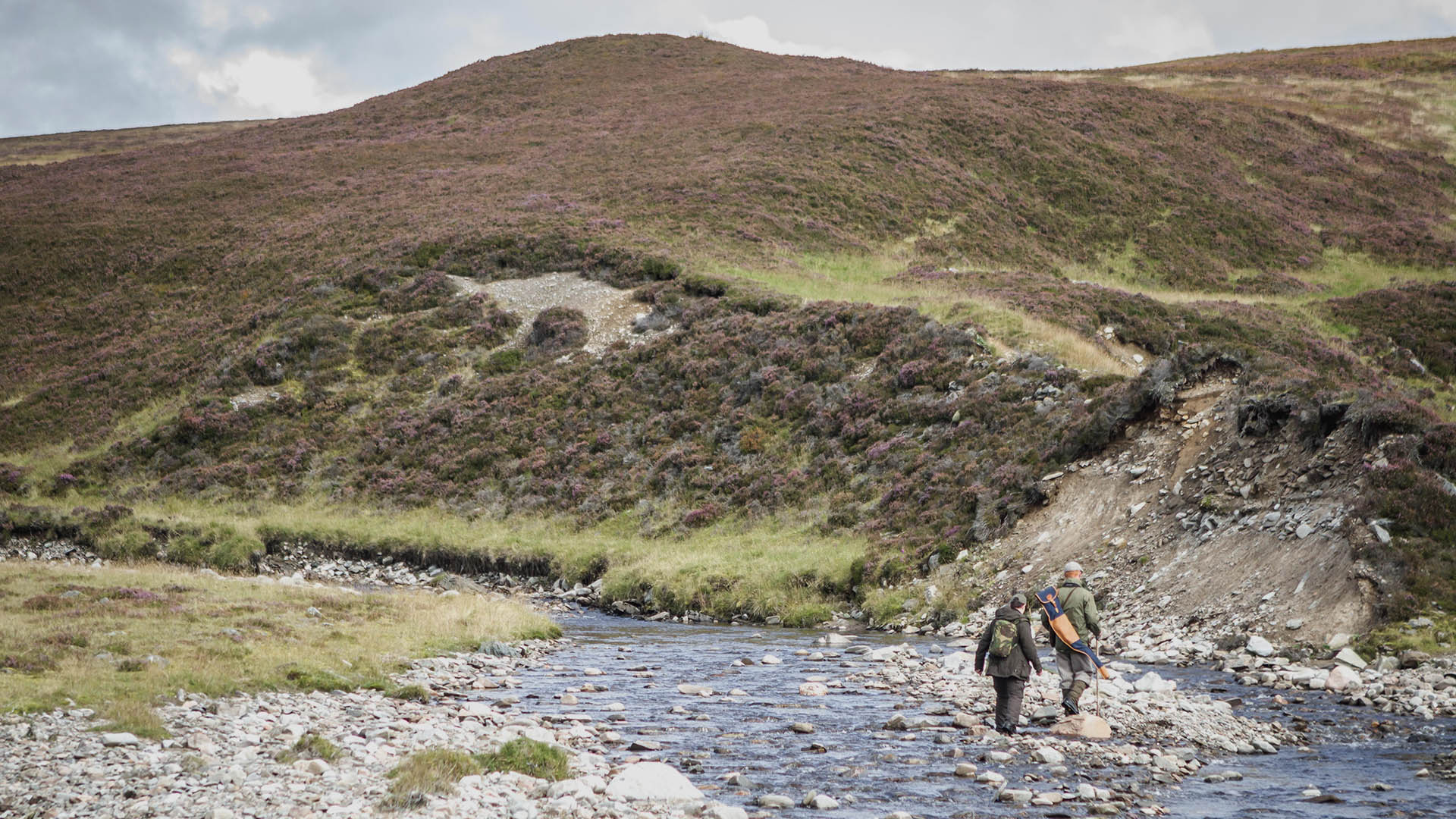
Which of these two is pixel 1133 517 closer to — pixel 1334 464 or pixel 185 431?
pixel 1334 464

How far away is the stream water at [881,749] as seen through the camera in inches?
438

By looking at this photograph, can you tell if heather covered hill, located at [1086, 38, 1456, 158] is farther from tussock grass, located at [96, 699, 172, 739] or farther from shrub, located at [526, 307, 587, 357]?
tussock grass, located at [96, 699, 172, 739]

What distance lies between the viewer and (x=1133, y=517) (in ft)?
83.8

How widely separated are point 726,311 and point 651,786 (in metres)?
40.3

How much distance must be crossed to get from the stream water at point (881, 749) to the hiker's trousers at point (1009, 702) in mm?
427

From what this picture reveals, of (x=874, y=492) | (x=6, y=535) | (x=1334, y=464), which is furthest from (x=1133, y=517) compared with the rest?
(x=6, y=535)

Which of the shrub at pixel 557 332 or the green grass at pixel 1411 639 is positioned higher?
the shrub at pixel 557 332

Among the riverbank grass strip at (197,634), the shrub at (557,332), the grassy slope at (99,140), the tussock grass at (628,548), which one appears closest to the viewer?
the riverbank grass strip at (197,634)

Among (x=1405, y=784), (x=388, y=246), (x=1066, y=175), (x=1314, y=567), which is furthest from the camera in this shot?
(x=1066, y=175)

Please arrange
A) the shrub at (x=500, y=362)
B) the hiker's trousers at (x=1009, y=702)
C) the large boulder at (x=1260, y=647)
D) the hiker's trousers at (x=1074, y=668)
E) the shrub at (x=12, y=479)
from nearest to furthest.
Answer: the hiker's trousers at (x=1009, y=702), the hiker's trousers at (x=1074, y=668), the large boulder at (x=1260, y=647), the shrub at (x=12, y=479), the shrub at (x=500, y=362)

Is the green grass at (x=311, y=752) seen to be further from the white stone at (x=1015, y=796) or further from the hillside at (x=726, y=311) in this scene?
the hillside at (x=726, y=311)

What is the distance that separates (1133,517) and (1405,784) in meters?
14.4

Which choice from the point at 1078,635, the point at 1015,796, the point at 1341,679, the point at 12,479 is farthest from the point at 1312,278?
the point at 12,479

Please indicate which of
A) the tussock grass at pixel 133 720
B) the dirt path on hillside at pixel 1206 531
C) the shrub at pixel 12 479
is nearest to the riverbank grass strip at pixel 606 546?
the shrub at pixel 12 479
